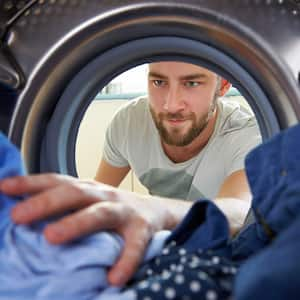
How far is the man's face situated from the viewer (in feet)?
4.32

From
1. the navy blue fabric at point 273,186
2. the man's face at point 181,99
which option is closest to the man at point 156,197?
the man's face at point 181,99

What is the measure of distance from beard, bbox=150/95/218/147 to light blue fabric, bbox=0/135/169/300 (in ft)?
3.29

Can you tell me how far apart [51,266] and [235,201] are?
591 millimetres

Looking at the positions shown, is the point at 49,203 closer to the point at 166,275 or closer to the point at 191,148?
the point at 166,275

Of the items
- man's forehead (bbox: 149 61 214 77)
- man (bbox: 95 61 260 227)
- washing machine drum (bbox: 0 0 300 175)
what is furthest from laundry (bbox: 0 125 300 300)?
man's forehead (bbox: 149 61 214 77)

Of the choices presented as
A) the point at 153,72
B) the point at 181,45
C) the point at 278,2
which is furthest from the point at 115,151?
the point at 278,2

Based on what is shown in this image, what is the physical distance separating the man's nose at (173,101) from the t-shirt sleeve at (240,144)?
176mm

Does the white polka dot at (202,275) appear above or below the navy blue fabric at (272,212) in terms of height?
below

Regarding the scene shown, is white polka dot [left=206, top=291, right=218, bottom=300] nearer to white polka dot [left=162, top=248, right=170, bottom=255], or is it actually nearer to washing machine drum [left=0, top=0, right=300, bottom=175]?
white polka dot [left=162, top=248, right=170, bottom=255]

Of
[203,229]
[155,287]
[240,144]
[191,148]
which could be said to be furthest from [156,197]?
[191,148]

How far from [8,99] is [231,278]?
1.39 feet

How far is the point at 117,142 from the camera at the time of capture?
154 centimetres

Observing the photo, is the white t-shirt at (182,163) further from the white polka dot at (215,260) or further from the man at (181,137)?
the white polka dot at (215,260)

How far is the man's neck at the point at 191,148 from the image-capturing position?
148 cm
